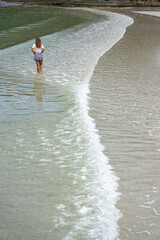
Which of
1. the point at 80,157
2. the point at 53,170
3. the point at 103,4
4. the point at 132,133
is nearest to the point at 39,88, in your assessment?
the point at 132,133

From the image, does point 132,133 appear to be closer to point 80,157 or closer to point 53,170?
point 80,157

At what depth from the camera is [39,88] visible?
1187 cm

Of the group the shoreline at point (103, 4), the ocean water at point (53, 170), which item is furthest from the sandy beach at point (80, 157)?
the shoreline at point (103, 4)

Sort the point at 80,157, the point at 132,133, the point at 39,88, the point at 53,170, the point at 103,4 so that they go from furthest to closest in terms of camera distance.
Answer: the point at 103,4, the point at 39,88, the point at 132,133, the point at 80,157, the point at 53,170

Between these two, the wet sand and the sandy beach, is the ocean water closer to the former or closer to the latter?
the sandy beach

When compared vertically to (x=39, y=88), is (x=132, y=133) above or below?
above

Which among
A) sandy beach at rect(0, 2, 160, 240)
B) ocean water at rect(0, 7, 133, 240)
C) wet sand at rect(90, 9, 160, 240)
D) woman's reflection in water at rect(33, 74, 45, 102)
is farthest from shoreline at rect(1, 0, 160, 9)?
ocean water at rect(0, 7, 133, 240)

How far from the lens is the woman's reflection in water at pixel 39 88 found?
1068 centimetres

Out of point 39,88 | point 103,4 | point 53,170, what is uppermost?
point 53,170

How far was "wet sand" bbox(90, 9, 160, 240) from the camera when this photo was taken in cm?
491

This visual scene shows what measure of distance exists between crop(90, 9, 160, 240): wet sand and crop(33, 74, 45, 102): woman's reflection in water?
1421 mm

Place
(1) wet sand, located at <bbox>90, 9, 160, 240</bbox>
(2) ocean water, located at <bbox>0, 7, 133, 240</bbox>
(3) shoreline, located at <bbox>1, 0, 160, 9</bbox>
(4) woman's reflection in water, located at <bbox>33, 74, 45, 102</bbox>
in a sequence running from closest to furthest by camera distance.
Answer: (2) ocean water, located at <bbox>0, 7, 133, 240</bbox> < (1) wet sand, located at <bbox>90, 9, 160, 240</bbox> < (4) woman's reflection in water, located at <bbox>33, 74, 45, 102</bbox> < (3) shoreline, located at <bbox>1, 0, 160, 9</bbox>

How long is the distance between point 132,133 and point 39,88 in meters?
4.93

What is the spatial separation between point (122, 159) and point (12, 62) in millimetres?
11090
